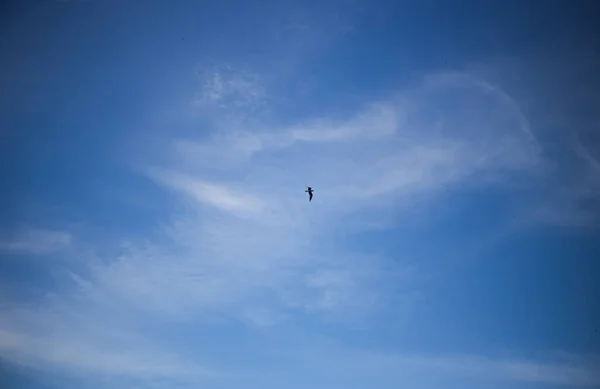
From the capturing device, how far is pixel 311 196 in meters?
38.6
